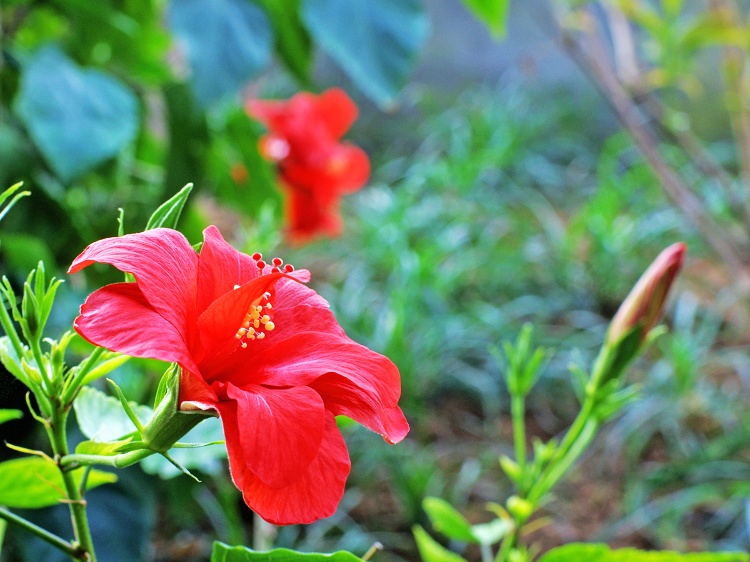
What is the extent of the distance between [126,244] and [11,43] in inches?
19.6

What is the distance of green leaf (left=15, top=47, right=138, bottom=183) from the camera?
19.4 inches

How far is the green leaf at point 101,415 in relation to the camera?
0.23 meters

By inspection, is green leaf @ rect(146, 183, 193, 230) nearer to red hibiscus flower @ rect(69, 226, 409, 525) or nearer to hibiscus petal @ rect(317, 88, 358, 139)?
red hibiscus flower @ rect(69, 226, 409, 525)

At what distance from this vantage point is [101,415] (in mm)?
244

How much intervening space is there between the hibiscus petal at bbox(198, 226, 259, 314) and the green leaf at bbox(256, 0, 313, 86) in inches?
16.0

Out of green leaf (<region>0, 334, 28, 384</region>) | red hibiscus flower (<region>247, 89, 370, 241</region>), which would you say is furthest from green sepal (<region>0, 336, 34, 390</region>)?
red hibiscus flower (<region>247, 89, 370, 241</region>)

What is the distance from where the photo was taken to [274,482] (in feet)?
0.55

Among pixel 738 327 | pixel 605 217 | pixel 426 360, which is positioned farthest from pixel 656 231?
pixel 426 360

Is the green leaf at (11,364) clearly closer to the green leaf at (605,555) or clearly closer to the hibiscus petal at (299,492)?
the hibiscus petal at (299,492)

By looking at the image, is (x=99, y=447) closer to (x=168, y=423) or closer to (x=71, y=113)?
(x=168, y=423)

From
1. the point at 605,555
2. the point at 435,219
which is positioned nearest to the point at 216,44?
the point at 605,555

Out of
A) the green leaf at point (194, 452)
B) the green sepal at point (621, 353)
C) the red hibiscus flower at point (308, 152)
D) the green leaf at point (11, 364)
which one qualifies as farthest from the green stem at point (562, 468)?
the red hibiscus flower at point (308, 152)

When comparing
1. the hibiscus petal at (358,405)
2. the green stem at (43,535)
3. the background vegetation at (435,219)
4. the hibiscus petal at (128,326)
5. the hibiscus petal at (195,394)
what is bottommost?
the background vegetation at (435,219)

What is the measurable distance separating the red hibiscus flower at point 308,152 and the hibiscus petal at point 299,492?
591 millimetres
